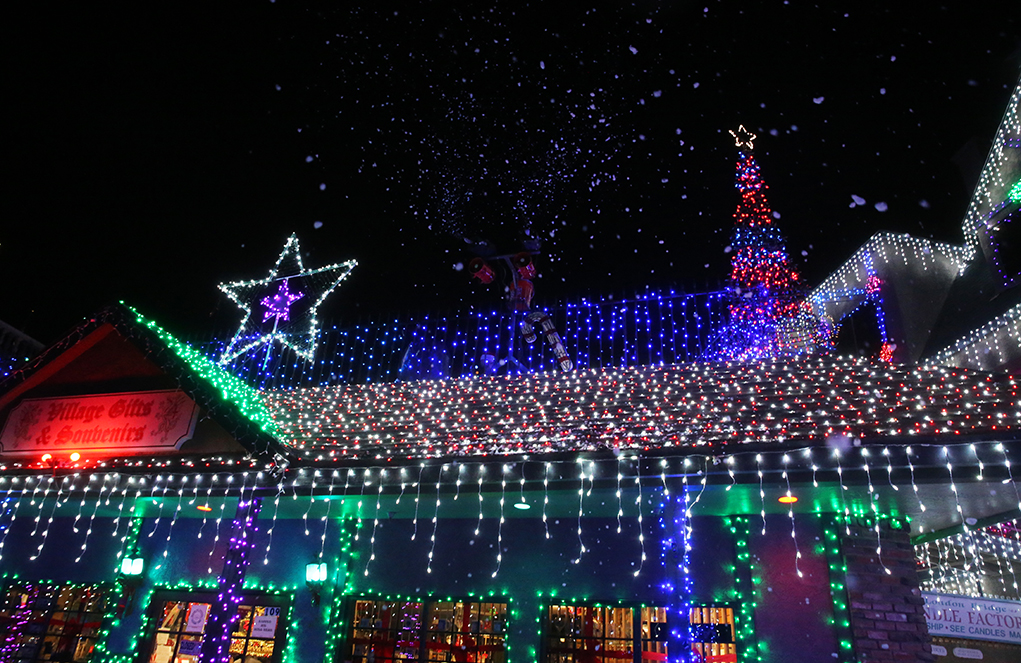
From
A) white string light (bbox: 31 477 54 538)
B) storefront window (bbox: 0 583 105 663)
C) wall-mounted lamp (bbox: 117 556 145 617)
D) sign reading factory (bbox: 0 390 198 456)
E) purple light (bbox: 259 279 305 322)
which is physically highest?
purple light (bbox: 259 279 305 322)

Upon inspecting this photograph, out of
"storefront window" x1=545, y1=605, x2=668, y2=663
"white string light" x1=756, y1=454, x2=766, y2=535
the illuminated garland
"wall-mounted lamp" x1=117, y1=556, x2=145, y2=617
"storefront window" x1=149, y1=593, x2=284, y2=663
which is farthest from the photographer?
the illuminated garland

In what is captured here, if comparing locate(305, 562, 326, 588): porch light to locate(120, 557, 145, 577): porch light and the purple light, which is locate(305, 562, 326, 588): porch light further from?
the purple light

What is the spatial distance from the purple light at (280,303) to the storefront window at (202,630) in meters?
5.27

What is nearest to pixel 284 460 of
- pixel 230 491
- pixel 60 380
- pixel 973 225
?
pixel 230 491

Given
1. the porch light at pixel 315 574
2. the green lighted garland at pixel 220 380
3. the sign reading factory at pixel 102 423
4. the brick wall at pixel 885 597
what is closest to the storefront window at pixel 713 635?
the brick wall at pixel 885 597

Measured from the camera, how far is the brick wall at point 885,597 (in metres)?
5.90

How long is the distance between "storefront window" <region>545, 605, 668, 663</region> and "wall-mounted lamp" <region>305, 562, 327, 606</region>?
304cm

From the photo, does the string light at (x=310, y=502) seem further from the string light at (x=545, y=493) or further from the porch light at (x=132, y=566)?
the porch light at (x=132, y=566)

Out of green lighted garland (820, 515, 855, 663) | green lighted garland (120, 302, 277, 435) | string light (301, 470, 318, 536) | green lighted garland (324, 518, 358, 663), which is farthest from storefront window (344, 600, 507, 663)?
green lighted garland (820, 515, 855, 663)

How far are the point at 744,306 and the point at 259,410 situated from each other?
9.17 meters

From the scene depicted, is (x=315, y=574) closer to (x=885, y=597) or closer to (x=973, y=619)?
(x=885, y=597)

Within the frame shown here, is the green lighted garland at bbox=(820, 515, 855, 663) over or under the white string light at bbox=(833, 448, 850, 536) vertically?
under

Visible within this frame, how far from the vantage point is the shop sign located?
30.0 ft

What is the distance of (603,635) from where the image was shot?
278 inches
